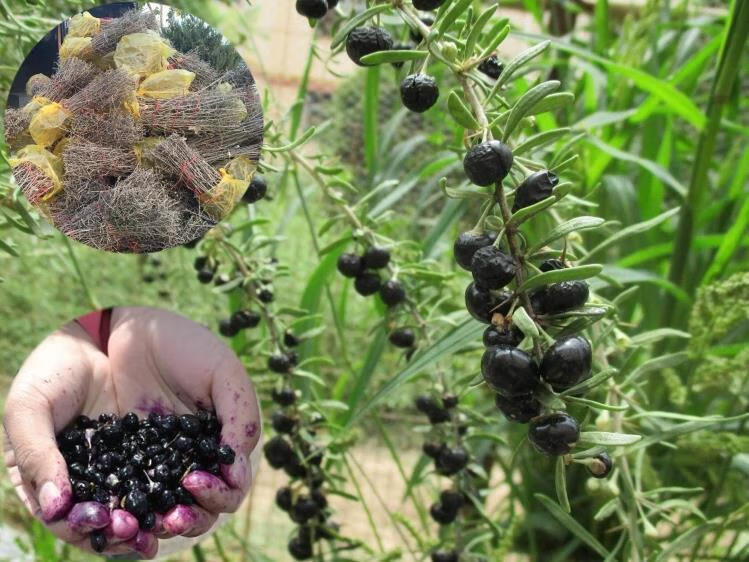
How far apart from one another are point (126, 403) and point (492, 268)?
147 millimetres

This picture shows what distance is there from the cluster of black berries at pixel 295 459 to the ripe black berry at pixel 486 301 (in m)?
0.16

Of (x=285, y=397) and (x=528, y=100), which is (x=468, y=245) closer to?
(x=528, y=100)

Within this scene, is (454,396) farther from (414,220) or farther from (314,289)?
(414,220)

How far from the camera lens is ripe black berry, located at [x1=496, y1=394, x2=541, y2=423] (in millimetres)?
223

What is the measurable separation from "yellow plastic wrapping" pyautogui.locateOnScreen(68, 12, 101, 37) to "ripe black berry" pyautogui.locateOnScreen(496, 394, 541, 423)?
18cm

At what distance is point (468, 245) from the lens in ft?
0.75

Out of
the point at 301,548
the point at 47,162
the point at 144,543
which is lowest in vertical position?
the point at 301,548

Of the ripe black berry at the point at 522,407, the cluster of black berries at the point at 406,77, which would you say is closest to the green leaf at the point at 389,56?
the cluster of black berries at the point at 406,77

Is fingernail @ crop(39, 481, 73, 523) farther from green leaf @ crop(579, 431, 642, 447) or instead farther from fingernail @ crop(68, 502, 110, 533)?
green leaf @ crop(579, 431, 642, 447)

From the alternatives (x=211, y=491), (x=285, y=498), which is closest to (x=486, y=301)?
(x=211, y=491)

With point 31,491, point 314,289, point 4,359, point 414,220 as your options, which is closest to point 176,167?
point 31,491

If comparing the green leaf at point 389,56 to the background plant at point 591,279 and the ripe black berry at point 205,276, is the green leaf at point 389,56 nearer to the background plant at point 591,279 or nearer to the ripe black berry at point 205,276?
the background plant at point 591,279

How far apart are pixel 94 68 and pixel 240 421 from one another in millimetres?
129

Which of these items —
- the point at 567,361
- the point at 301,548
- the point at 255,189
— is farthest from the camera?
the point at 301,548
